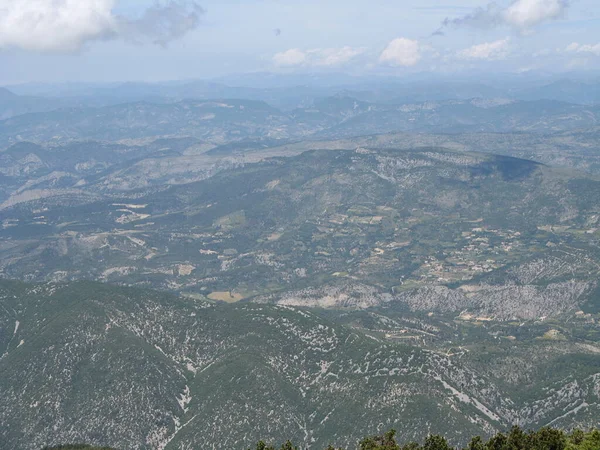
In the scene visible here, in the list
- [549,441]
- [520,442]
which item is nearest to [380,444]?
[520,442]

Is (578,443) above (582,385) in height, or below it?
above

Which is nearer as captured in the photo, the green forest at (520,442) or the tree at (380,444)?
the green forest at (520,442)

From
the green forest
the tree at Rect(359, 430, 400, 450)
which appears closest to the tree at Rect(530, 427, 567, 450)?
the green forest

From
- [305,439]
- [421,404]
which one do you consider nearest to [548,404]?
[421,404]

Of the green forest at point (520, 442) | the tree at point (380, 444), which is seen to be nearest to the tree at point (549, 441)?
the green forest at point (520, 442)

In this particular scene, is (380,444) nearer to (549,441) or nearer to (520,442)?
(520,442)

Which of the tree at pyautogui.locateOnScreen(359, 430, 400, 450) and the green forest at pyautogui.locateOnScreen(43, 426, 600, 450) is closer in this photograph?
the green forest at pyautogui.locateOnScreen(43, 426, 600, 450)

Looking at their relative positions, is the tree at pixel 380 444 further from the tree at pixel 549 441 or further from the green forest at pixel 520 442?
the tree at pixel 549 441

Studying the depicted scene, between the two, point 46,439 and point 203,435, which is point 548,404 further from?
point 46,439

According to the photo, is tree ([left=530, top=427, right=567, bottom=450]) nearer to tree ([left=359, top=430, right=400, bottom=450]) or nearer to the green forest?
the green forest

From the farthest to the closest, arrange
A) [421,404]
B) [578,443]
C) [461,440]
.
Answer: [421,404], [461,440], [578,443]

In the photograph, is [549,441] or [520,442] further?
[520,442]
